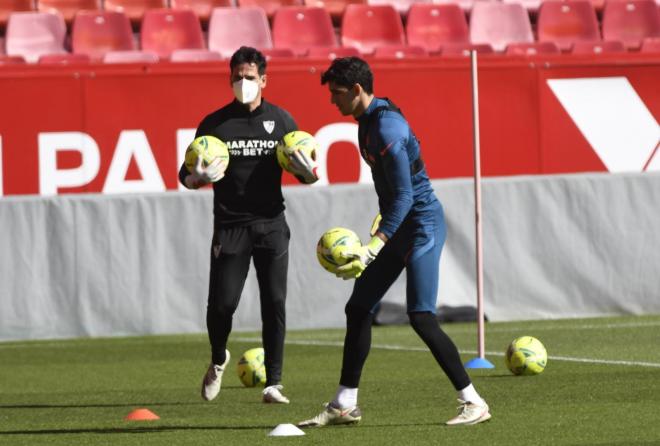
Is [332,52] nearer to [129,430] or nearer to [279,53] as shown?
[279,53]

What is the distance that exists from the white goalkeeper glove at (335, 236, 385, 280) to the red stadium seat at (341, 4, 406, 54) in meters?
13.4

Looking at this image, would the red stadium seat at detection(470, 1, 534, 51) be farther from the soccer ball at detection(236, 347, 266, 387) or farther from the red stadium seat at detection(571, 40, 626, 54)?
the soccer ball at detection(236, 347, 266, 387)

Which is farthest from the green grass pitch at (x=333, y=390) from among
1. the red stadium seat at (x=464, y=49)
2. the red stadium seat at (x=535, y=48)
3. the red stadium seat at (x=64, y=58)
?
the red stadium seat at (x=535, y=48)

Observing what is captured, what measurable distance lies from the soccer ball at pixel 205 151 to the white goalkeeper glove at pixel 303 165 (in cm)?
46

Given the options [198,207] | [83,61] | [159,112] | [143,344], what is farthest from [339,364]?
[83,61]

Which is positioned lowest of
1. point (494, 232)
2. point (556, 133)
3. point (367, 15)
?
point (494, 232)

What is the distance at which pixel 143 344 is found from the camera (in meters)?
15.7

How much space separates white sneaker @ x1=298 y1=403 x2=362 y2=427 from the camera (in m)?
8.84

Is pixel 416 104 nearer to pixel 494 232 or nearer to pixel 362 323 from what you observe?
pixel 494 232

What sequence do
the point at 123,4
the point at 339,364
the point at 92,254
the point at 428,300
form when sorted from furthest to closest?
the point at 123,4
the point at 92,254
the point at 339,364
the point at 428,300

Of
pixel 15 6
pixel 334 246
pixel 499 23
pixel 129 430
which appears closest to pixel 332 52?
pixel 499 23

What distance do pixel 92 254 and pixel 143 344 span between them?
1529 mm

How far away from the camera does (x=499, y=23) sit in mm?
22203

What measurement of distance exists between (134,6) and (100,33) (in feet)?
4.03
